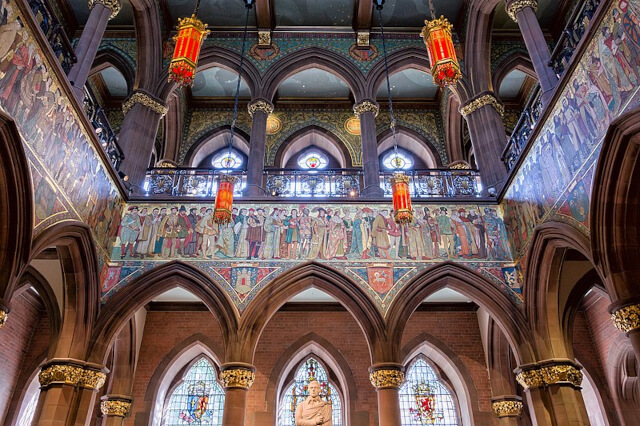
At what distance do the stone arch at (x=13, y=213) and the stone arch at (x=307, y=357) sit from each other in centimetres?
664

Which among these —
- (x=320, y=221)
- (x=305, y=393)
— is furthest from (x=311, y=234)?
(x=305, y=393)

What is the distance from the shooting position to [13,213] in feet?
23.4

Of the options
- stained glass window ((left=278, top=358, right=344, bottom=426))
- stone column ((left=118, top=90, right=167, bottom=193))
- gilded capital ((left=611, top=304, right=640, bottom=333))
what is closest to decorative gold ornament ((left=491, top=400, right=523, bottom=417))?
stained glass window ((left=278, top=358, right=344, bottom=426))

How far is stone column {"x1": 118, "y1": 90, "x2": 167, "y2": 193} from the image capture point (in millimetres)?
11586

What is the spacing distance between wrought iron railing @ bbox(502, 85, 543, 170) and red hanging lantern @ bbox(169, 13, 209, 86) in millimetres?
6302

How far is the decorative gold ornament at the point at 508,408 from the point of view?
37.4 feet

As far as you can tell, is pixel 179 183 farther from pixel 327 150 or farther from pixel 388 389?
pixel 388 389

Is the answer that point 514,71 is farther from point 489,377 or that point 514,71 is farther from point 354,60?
point 489,377

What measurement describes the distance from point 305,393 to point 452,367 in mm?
3769

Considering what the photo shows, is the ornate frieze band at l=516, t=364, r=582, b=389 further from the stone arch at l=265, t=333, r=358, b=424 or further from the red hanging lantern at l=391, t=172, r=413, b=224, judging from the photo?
the stone arch at l=265, t=333, r=358, b=424

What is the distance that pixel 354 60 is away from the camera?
45.2 feet

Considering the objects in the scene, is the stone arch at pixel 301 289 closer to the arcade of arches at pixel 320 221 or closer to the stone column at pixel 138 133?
the arcade of arches at pixel 320 221

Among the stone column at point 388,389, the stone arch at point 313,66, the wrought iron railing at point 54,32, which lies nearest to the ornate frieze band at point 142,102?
the stone arch at point 313,66

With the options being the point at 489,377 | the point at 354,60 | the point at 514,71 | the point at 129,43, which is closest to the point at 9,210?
the point at 129,43
